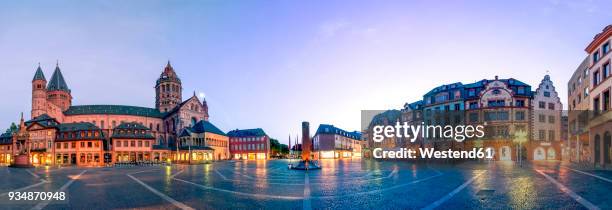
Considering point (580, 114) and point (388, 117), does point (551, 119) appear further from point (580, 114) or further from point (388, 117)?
point (388, 117)

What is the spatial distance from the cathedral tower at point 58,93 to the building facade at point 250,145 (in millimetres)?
51005

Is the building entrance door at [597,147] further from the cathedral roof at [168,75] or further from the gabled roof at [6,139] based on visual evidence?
Result: the gabled roof at [6,139]

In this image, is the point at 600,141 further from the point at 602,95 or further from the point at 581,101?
the point at 581,101

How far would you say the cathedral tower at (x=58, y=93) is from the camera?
10394 centimetres

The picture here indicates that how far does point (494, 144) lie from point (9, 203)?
66873 mm

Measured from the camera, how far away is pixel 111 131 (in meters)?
95.2

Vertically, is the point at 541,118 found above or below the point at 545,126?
above

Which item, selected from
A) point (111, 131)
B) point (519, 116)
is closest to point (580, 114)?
point (519, 116)

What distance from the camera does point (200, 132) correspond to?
98.1 meters

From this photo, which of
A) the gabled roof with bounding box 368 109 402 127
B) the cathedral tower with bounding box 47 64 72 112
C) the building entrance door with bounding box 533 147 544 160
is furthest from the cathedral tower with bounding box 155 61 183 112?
the building entrance door with bounding box 533 147 544 160

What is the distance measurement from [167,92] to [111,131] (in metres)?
25.4

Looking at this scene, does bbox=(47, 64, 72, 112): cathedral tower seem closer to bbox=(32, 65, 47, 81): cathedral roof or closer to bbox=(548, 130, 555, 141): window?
bbox=(32, 65, 47, 81): cathedral roof

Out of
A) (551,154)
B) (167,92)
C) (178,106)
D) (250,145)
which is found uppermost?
(167,92)

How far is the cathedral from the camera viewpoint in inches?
3322
